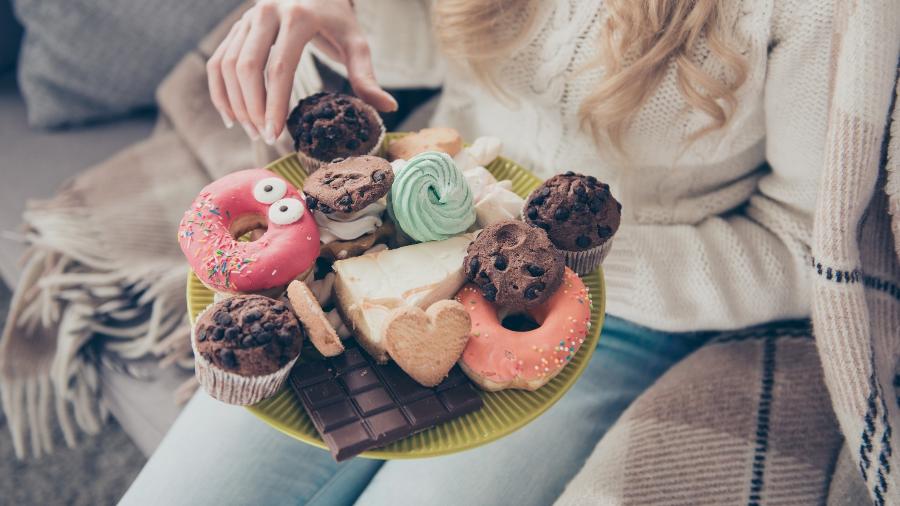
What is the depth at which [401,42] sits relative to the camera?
1071 mm

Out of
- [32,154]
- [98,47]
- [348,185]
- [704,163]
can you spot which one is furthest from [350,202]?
[32,154]

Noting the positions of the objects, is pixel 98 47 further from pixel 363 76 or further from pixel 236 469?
pixel 236 469

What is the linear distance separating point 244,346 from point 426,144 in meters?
0.31

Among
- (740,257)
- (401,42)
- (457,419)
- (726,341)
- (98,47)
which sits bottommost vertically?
(726,341)

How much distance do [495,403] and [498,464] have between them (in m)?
0.24

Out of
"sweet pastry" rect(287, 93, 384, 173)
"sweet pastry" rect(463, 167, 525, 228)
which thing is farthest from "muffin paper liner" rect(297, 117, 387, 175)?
"sweet pastry" rect(463, 167, 525, 228)

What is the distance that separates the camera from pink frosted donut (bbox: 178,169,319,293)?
0.65 meters

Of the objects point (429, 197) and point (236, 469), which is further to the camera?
point (236, 469)

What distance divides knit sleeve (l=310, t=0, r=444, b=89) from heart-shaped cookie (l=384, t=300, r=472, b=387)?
54cm

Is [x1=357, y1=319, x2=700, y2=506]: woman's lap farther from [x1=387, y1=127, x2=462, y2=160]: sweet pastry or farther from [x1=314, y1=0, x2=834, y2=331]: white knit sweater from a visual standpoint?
[x1=387, y1=127, x2=462, y2=160]: sweet pastry

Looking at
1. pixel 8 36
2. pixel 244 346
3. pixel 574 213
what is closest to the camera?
pixel 244 346

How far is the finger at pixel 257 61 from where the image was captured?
2.59 feet

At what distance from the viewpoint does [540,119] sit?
959mm

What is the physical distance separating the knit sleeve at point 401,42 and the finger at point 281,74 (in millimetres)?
236
